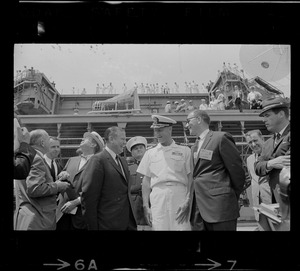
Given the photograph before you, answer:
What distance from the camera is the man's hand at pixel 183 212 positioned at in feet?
11.0

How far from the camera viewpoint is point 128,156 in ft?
11.6

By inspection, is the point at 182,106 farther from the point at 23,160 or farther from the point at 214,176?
the point at 23,160

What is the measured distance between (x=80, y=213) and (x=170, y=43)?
149 cm

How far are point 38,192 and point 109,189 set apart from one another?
1.67 feet

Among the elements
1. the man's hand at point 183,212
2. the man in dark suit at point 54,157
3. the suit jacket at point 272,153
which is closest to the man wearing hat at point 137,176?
the man's hand at point 183,212

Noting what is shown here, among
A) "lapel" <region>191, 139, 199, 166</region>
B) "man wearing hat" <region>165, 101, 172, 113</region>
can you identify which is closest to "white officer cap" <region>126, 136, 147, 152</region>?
"man wearing hat" <region>165, 101, 172, 113</region>

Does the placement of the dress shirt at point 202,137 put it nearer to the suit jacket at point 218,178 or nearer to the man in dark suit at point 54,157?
the suit jacket at point 218,178

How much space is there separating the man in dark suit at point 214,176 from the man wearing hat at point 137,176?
14.4 inches

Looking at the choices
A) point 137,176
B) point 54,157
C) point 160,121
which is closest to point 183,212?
point 137,176

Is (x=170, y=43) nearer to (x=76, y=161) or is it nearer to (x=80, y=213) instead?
(x=76, y=161)

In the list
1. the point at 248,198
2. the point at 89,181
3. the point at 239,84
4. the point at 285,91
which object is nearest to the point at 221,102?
the point at 239,84

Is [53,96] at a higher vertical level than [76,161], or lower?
higher

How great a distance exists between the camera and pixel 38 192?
333 cm

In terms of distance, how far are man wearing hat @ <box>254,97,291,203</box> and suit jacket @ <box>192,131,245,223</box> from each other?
0.59 ft
